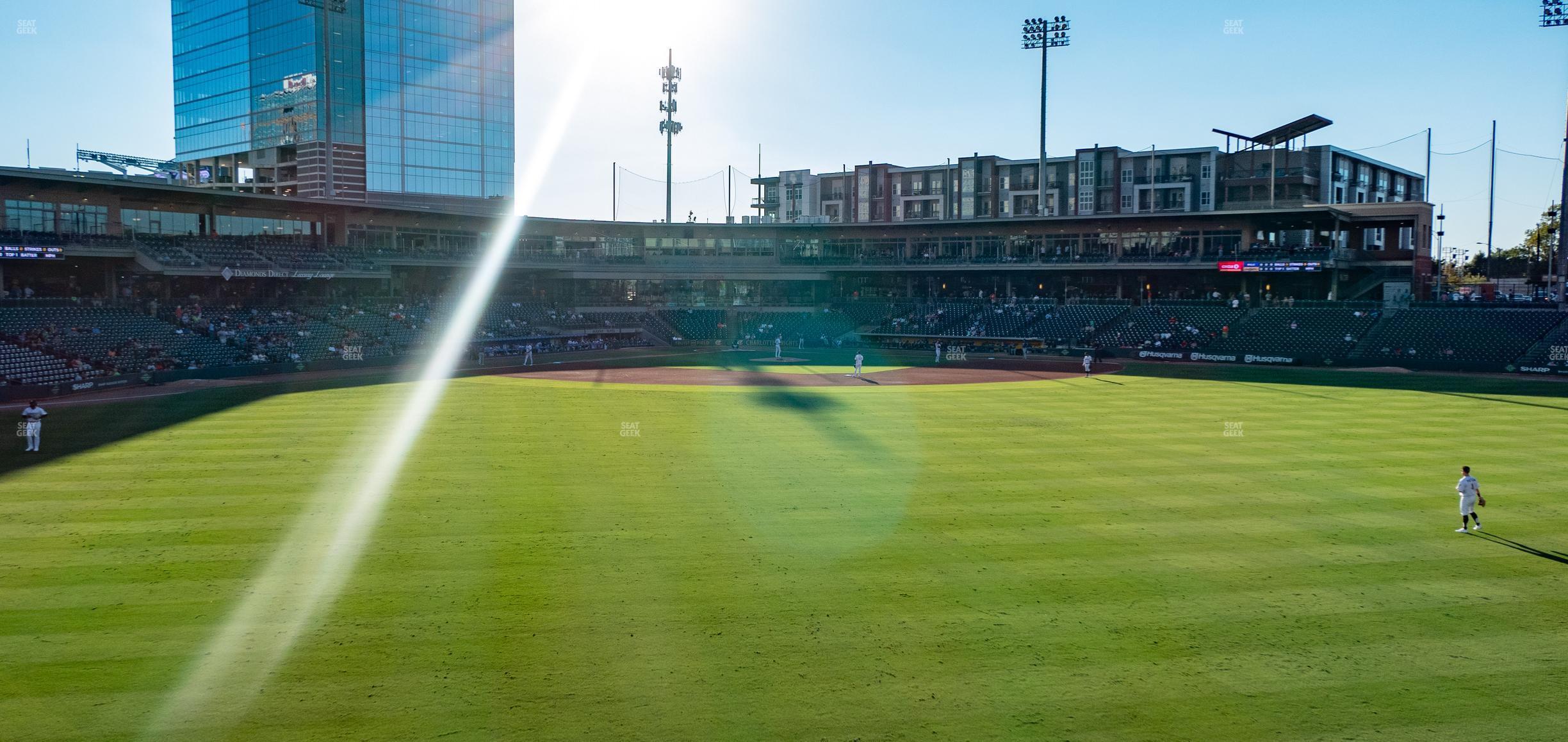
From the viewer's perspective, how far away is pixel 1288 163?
82188 mm

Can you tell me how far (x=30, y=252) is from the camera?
49031mm

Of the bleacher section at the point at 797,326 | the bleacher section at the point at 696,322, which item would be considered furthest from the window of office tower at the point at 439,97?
the bleacher section at the point at 797,326

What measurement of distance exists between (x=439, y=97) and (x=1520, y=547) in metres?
88.7

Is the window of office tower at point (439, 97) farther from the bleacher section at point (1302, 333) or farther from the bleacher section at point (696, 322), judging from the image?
the bleacher section at point (1302, 333)

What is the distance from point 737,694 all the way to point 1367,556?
1231cm

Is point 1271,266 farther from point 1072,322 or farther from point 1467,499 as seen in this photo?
point 1467,499

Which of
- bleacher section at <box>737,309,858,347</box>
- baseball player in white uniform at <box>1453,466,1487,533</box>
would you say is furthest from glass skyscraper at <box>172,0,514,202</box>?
baseball player in white uniform at <box>1453,466,1487,533</box>

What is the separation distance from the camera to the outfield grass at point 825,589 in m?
11.5

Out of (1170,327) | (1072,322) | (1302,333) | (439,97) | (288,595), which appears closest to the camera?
(288,595)

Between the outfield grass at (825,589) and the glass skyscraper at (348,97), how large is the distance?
192 feet

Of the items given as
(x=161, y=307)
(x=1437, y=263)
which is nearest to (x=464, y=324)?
(x=161, y=307)

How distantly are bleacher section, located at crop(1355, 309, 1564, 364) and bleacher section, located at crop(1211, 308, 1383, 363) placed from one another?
1.16 metres

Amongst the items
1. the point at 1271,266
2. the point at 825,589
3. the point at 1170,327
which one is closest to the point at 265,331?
the point at 825,589

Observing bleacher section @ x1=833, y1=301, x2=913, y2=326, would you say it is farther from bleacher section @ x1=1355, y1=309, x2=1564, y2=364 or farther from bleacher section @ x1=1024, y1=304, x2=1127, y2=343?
bleacher section @ x1=1355, y1=309, x2=1564, y2=364
